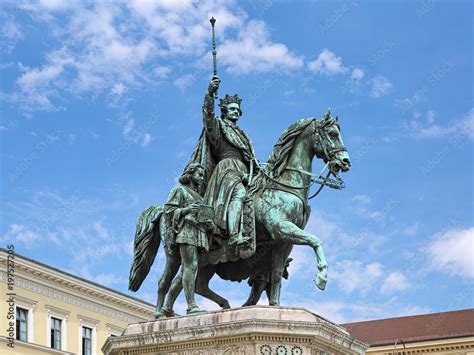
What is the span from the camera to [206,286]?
650 inches

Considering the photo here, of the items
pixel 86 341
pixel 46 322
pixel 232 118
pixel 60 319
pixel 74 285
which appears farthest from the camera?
pixel 86 341

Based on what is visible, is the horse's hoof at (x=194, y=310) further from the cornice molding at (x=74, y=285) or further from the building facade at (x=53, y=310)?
the cornice molding at (x=74, y=285)

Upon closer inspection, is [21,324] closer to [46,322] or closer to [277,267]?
[46,322]

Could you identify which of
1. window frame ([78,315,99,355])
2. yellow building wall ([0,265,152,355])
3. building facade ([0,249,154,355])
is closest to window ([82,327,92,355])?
building facade ([0,249,154,355])

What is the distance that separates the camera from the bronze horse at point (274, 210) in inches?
621

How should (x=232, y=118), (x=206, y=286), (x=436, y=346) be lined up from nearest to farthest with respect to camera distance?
(x=206, y=286) < (x=232, y=118) < (x=436, y=346)

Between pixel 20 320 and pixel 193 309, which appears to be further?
pixel 20 320

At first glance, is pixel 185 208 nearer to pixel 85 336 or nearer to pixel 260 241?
pixel 260 241

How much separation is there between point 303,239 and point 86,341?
42.8 meters

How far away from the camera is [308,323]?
1392 centimetres

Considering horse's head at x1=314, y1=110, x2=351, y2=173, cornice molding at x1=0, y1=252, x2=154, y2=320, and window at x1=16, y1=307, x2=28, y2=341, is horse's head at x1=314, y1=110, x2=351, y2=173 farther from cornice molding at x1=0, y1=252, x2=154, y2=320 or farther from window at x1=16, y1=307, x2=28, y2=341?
window at x1=16, y1=307, x2=28, y2=341

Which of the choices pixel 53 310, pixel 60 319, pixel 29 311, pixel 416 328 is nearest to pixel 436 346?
pixel 416 328

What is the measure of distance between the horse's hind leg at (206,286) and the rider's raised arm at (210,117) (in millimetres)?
2220

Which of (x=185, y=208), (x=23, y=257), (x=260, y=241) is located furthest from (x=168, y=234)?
(x=23, y=257)
